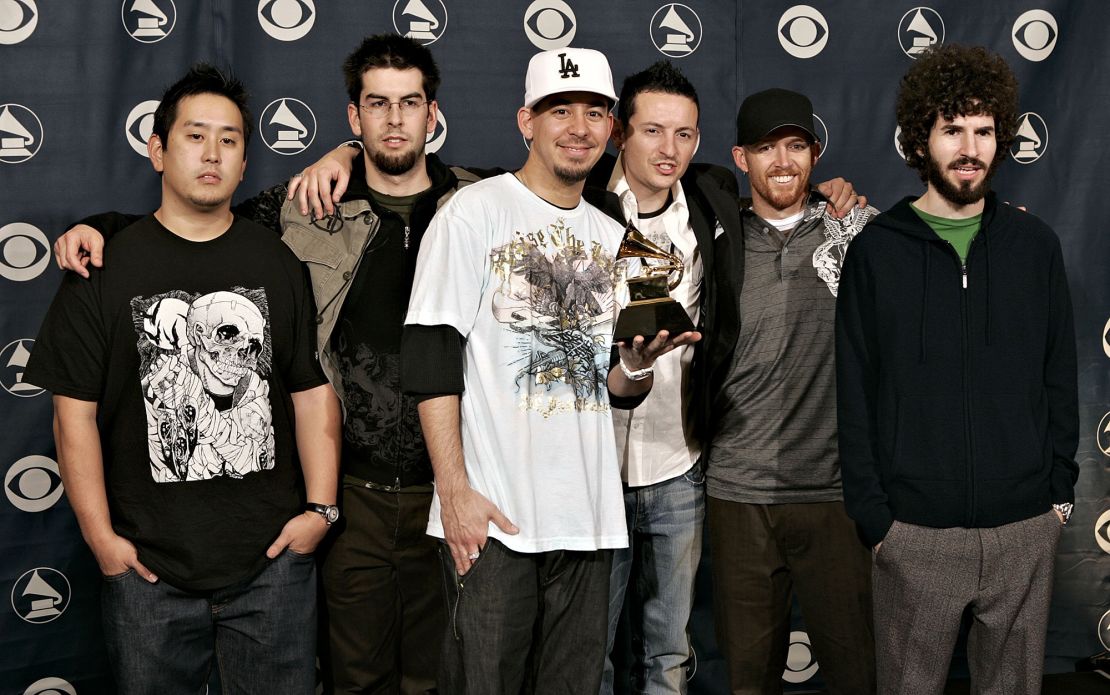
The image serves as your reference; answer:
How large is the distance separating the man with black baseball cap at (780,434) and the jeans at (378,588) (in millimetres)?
827

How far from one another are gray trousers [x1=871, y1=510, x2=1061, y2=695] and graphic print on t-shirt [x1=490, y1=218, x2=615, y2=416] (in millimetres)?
837

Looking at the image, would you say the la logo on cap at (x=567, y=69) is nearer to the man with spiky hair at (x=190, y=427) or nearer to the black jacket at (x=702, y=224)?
the black jacket at (x=702, y=224)

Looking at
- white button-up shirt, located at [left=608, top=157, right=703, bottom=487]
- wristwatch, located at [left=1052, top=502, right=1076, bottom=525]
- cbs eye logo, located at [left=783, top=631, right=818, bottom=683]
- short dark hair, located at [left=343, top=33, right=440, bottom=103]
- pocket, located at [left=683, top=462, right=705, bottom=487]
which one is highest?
short dark hair, located at [left=343, top=33, right=440, bottom=103]

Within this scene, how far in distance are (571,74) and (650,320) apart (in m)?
0.64

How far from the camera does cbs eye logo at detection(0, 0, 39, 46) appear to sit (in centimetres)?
290

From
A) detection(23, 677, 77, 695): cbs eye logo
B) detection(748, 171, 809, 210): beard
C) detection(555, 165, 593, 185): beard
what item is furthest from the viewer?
detection(23, 677, 77, 695): cbs eye logo

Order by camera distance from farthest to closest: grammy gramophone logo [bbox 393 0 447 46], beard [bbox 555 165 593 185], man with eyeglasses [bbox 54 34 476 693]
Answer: grammy gramophone logo [bbox 393 0 447 46] → man with eyeglasses [bbox 54 34 476 693] → beard [bbox 555 165 593 185]

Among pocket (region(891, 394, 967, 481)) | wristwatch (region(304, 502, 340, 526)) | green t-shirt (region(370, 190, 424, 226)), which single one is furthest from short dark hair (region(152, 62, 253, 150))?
pocket (region(891, 394, 967, 481))

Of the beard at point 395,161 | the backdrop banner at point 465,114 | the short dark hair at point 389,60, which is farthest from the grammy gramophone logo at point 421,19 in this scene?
the beard at point 395,161

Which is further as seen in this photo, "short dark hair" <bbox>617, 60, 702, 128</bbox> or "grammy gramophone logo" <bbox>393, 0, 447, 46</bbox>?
"grammy gramophone logo" <bbox>393, 0, 447, 46</bbox>

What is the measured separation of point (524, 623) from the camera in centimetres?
215

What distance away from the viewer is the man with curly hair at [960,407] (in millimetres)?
2242

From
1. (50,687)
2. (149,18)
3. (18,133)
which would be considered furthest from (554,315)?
(50,687)

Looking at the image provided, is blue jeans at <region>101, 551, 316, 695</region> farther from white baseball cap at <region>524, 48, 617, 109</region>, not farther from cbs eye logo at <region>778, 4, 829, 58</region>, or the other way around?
cbs eye logo at <region>778, 4, 829, 58</region>
